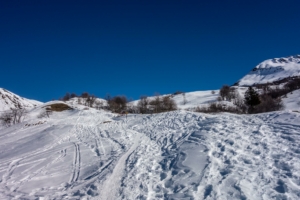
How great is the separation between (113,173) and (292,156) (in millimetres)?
6779

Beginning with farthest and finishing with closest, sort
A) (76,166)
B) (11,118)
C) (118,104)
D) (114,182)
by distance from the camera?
1. (118,104)
2. (11,118)
3. (76,166)
4. (114,182)

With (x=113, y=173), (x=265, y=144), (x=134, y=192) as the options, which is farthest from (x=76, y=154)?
(x=265, y=144)

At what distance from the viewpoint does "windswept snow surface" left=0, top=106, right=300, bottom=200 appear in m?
6.20

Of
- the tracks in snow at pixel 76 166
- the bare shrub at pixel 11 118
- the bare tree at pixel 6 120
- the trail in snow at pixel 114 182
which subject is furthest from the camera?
the bare shrub at pixel 11 118

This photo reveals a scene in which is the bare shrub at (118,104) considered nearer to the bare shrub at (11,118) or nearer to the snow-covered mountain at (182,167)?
the bare shrub at (11,118)

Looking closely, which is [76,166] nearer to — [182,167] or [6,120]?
[182,167]

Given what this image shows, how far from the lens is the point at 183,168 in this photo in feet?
26.1

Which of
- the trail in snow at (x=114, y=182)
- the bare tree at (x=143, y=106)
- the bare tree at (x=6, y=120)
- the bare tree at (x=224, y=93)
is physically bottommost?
the trail in snow at (x=114, y=182)

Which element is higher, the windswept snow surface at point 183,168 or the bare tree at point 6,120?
the bare tree at point 6,120

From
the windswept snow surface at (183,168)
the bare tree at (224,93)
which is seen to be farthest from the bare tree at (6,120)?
the bare tree at (224,93)

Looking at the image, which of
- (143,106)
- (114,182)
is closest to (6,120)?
(143,106)

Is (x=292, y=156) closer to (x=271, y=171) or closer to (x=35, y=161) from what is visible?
(x=271, y=171)

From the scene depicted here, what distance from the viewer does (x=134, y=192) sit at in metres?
6.66

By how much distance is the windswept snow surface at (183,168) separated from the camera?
6.20m
